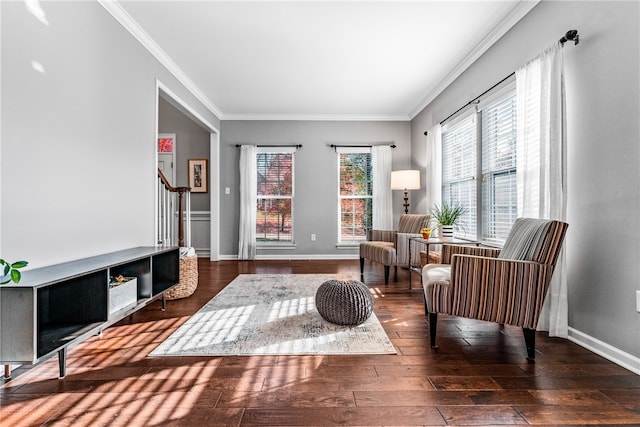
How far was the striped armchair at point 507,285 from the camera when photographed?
1.98 m

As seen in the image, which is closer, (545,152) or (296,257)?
(545,152)

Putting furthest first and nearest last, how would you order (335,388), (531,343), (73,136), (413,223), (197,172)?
(197,172), (413,223), (73,136), (531,343), (335,388)

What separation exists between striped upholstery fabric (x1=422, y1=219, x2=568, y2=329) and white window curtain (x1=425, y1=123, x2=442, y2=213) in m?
2.49

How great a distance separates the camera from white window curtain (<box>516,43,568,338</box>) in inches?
90.1

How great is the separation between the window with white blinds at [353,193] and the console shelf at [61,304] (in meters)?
3.69

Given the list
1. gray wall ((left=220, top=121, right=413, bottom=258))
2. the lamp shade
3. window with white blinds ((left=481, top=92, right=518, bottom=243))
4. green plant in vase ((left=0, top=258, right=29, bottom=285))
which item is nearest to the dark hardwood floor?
green plant in vase ((left=0, top=258, right=29, bottom=285))

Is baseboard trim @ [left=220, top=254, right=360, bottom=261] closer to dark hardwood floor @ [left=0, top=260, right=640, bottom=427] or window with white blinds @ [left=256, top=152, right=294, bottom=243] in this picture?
window with white blinds @ [left=256, top=152, right=294, bottom=243]

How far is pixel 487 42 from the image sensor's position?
3.29 metres

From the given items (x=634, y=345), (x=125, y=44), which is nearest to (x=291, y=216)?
(x=125, y=44)

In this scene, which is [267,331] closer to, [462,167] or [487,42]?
[462,167]

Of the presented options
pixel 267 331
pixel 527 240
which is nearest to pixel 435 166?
pixel 527 240

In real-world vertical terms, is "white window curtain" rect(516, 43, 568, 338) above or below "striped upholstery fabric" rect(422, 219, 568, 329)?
above

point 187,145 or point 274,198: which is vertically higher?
point 187,145

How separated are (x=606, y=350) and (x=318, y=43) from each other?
3372 mm
